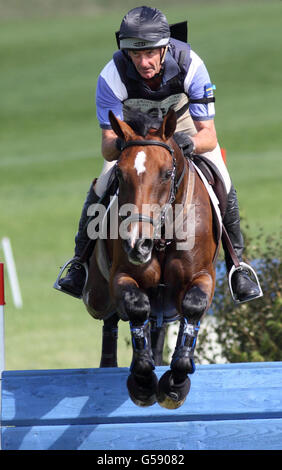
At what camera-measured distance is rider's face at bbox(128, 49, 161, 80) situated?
5.25 metres

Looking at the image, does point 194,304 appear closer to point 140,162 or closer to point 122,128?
point 140,162

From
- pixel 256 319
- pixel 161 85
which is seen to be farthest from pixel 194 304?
pixel 256 319

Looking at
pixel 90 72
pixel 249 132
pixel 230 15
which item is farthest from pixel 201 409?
pixel 230 15

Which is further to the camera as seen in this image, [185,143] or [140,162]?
[185,143]

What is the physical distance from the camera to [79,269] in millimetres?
6059

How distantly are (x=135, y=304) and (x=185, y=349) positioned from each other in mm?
387

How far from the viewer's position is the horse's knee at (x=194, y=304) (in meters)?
5.00

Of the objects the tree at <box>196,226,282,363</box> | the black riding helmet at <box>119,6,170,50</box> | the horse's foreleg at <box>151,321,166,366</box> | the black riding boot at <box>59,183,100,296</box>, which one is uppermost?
the black riding helmet at <box>119,6,170,50</box>

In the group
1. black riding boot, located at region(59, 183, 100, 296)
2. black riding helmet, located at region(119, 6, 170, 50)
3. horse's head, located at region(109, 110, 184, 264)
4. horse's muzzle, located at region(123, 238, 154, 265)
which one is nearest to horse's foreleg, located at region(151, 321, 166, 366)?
black riding boot, located at region(59, 183, 100, 296)

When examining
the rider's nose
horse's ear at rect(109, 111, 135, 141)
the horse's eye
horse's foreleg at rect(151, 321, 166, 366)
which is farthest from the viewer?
horse's foreleg at rect(151, 321, 166, 366)

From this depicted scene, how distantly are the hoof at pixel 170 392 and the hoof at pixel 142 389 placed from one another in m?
0.06

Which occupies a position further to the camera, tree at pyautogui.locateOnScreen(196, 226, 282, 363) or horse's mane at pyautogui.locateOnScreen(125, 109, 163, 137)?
tree at pyautogui.locateOnScreen(196, 226, 282, 363)

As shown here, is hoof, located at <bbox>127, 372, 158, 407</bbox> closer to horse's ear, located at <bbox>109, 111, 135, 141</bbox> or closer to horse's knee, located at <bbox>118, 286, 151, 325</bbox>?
A: horse's knee, located at <bbox>118, 286, 151, 325</bbox>

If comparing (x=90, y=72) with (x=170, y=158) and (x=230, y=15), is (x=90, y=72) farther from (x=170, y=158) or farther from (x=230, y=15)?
(x=170, y=158)
